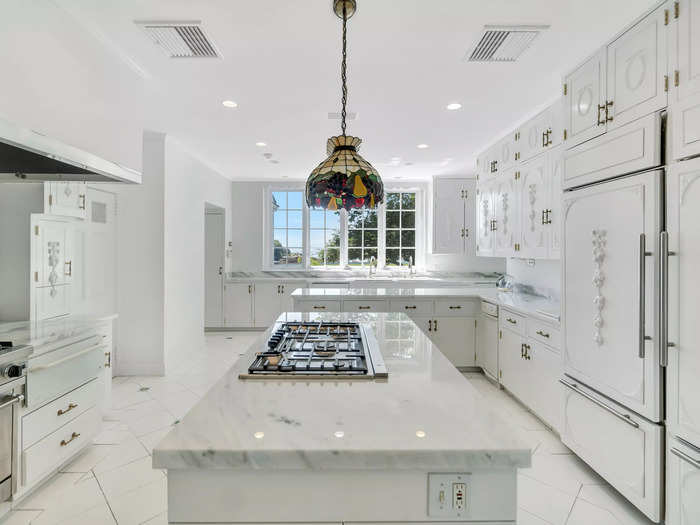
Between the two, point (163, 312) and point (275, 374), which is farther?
point (163, 312)

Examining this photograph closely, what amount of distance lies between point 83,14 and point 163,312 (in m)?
2.85

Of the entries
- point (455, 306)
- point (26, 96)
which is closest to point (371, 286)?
point (455, 306)

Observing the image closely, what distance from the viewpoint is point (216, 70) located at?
266cm

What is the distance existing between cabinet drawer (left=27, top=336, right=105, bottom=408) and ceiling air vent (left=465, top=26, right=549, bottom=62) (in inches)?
120

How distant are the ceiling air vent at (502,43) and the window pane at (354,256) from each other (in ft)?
15.6

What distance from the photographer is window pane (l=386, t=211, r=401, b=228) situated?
7.09 metres

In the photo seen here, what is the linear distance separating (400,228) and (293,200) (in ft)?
6.58

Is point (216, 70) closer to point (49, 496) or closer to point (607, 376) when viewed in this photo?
point (49, 496)

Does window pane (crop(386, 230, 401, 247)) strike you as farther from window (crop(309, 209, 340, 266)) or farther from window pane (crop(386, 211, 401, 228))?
window (crop(309, 209, 340, 266))

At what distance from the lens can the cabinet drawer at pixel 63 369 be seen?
6.86 ft

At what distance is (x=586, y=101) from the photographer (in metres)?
2.26

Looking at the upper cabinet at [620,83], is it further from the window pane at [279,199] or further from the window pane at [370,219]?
the window pane at [279,199]

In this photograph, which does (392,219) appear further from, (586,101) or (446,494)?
(446,494)

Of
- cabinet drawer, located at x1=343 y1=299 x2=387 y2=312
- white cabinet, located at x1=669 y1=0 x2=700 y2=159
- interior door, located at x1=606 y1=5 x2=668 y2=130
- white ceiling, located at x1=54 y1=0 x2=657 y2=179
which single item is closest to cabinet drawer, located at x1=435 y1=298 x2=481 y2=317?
cabinet drawer, located at x1=343 y1=299 x2=387 y2=312
